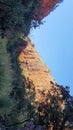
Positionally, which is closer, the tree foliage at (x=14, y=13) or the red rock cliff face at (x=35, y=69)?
the tree foliage at (x=14, y=13)

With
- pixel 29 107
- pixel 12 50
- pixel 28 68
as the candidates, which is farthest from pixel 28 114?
pixel 28 68

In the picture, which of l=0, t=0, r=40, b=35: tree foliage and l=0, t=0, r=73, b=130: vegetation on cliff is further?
l=0, t=0, r=40, b=35: tree foliage

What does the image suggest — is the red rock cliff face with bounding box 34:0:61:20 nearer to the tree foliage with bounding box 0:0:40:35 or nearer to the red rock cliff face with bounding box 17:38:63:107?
the tree foliage with bounding box 0:0:40:35

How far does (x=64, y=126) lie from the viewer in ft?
48.0

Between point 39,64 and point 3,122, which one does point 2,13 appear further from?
point 39,64

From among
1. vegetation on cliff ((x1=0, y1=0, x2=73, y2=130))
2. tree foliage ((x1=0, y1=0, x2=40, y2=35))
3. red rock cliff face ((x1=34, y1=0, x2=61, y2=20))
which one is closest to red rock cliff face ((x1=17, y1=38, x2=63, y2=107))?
red rock cliff face ((x1=34, y1=0, x2=61, y2=20))

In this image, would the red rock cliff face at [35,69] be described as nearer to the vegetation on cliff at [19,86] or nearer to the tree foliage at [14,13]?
the vegetation on cliff at [19,86]

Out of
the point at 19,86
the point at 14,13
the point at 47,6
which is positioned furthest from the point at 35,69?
the point at 14,13

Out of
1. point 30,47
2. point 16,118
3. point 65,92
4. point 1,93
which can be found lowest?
point 1,93

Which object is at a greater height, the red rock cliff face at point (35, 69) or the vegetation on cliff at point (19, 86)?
the red rock cliff face at point (35, 69)

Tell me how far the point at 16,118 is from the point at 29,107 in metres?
2.03

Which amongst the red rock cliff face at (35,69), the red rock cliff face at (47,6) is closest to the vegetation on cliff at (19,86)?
the red rock cliff face at (47,6)

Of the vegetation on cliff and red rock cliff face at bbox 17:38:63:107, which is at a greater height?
red rock cliff face at bbox 17:38:63:107

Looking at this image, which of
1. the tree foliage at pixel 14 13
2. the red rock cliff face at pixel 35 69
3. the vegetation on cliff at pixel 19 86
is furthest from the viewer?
the red rock cliff face at pixel 35 69
